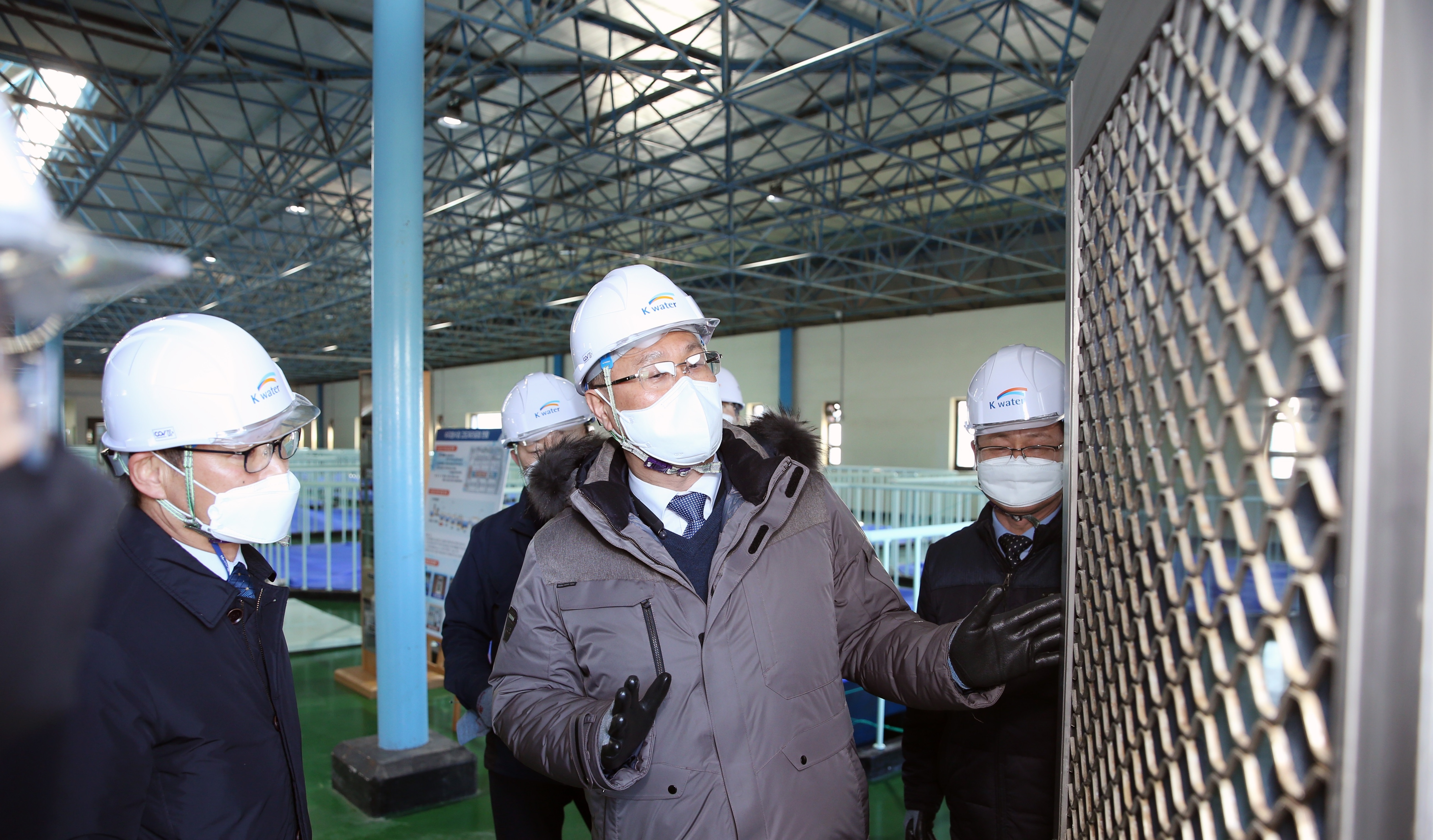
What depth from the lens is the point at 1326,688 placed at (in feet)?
2.07

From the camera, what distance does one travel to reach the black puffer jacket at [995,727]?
83.3 inches

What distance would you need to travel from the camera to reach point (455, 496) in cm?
584

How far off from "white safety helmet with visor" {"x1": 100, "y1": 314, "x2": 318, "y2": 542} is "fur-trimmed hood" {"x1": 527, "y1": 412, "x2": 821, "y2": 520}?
2.11 ft

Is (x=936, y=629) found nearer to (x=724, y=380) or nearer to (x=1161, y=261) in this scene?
(x=1161, y=261)

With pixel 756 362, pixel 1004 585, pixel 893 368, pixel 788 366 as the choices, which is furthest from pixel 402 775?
pixel 756 362

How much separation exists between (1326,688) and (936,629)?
1.31 meters

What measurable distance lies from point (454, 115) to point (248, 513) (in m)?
9.87

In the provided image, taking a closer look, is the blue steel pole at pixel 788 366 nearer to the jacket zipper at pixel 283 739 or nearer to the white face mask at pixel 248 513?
the white face mask at pixel 248 513

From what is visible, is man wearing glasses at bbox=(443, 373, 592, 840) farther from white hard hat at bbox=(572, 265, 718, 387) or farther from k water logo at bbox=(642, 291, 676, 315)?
k water logo at bbox=(642, 291, 676, 315)

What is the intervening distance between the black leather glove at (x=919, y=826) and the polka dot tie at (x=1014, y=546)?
89 cm

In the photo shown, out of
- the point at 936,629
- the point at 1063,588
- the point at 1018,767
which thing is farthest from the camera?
the point at 1018,767

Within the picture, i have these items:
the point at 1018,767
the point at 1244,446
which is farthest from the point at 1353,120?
the point at 1018,767

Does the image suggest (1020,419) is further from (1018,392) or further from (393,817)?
(393,817)

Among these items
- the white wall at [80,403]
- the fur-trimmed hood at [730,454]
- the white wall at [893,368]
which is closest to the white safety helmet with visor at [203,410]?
the fur-trimmed hood at [730,454]
